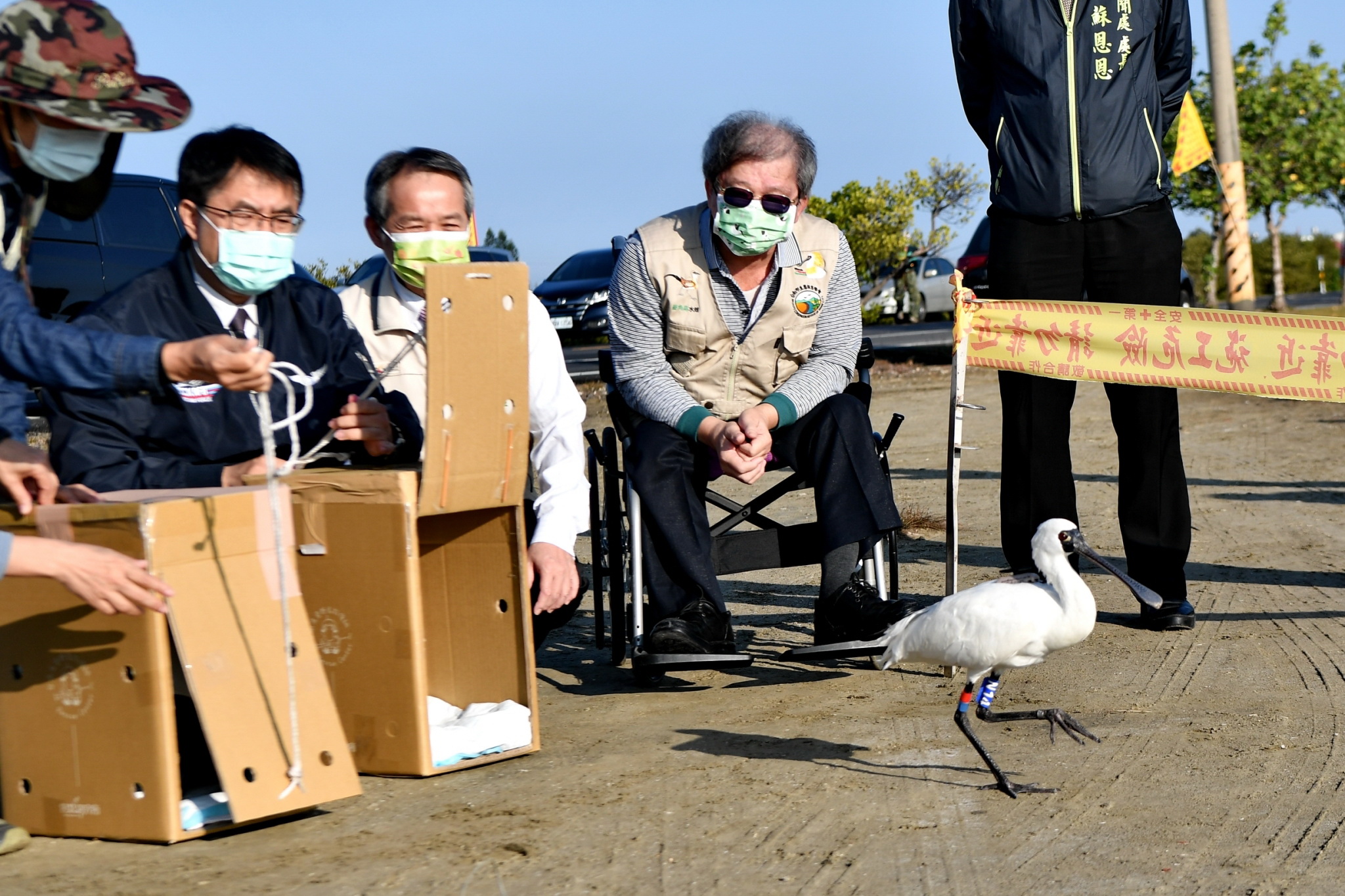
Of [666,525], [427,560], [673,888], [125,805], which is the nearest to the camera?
[673,888]

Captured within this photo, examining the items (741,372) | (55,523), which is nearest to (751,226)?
(741,372)

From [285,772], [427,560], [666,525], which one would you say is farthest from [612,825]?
[666,525]

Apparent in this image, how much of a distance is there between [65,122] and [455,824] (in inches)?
76.9

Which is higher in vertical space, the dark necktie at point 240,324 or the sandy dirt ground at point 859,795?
the dark necktie at point 240,324

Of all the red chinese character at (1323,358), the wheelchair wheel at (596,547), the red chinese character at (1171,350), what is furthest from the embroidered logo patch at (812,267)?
the red chinese character at (1323,358)

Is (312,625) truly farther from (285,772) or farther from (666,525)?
(666,525)

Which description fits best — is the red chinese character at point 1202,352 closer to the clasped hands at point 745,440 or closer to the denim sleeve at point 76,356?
the clasped hands at point 745,440

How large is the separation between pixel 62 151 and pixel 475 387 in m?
1.15

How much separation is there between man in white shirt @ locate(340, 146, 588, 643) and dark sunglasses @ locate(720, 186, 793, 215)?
78 cm

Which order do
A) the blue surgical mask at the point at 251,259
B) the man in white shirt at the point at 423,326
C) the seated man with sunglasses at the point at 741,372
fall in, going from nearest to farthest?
the blue surgical mask at the point at 251,259
the man in white shirt at the point at 423,326
the seated man with sunglasses at the point at 741,372

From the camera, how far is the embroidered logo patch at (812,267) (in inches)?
188

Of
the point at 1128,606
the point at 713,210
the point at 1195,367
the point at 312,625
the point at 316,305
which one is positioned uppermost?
the point at 713,210

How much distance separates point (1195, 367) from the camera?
469cm

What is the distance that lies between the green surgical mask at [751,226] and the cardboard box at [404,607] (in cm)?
143
